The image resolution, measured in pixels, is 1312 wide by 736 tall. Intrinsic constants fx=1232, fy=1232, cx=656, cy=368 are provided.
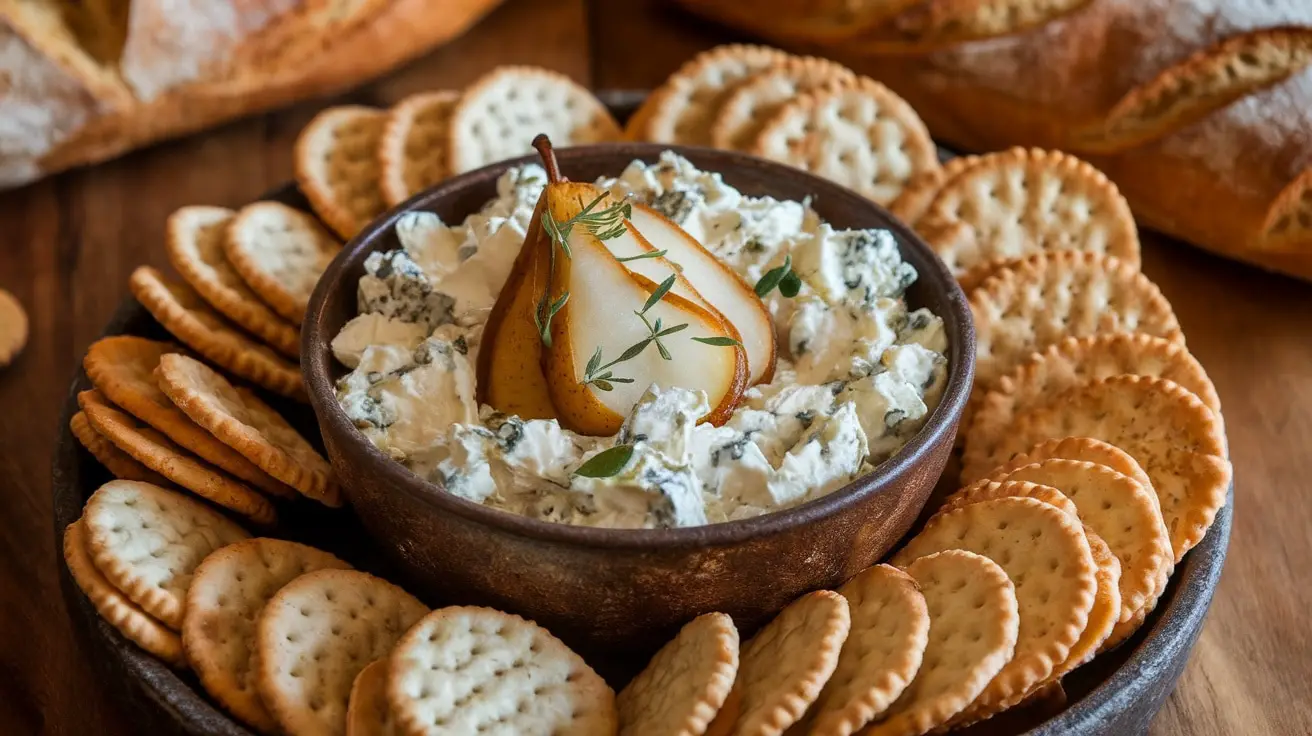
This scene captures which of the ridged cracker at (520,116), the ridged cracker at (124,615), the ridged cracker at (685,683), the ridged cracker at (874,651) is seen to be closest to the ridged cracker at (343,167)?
the ridged cracker at (520,116)

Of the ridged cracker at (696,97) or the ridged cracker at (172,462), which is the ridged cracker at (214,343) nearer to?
the ridged cracker at (172,462)

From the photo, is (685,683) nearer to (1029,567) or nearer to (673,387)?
(673,387)

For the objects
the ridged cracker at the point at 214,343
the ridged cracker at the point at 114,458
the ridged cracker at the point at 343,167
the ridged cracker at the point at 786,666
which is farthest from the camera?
the ridged cracker at the point at 343,167

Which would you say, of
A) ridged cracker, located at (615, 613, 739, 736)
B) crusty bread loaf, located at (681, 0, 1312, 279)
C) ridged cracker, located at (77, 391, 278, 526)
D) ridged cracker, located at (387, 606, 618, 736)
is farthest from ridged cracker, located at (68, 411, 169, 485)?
crusty bread loaf, located at (681, 0, 1312, 279)

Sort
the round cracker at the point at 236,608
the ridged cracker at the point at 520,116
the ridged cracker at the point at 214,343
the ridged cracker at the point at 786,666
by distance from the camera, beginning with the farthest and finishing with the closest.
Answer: the ridged cracker at the point at 520,116
the ridged cracker at the point at 214,343
the round cracker at the point at 236,608
the ridged cracker at the point at 786,666

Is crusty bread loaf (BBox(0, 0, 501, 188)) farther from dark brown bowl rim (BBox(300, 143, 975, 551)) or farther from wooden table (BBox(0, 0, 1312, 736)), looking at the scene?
dark brown bowl rim (BBox(300, 143, 975, 551))

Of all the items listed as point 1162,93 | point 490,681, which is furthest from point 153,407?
point 1162,93

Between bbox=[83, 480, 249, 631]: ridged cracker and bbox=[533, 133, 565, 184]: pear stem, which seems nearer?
bbox=[83, 480, 249, 631]: ridged cracker
